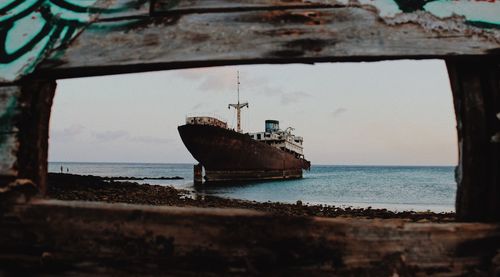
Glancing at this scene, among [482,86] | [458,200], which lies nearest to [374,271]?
[458,200]

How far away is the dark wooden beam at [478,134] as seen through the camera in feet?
4.66

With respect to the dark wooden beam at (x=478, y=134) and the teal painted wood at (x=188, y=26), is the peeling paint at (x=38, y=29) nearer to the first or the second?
the teal painted wood at (x=188, y=26)

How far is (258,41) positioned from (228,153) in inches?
1398

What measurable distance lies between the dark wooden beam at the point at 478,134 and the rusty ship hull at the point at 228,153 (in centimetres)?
3289

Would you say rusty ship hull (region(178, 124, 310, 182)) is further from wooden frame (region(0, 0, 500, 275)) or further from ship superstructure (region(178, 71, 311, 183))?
wooden frame (region(0, 0, 500, 275))

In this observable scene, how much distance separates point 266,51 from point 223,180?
3742cm

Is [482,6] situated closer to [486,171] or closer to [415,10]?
[415,10]

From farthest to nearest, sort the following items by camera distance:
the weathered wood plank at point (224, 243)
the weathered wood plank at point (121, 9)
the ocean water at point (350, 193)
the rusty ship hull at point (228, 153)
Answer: the rusty ship hull at point (228, 153)
the ocean water at point (350, 193)
the weathered wood plank at point (121, 9)
the weathered wood plank at point (224, 243)

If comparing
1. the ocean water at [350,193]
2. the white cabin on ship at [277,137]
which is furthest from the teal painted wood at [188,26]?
the white cabin on ship at [277,137]

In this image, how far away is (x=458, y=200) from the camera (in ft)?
4.98

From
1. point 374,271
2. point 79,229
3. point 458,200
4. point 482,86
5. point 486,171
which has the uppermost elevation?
point 482,86

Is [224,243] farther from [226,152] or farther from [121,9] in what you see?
[226,152]

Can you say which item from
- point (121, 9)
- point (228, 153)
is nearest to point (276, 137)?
point (228, 153)

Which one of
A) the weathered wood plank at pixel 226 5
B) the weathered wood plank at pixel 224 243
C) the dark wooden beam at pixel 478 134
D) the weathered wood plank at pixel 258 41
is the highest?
the weathered wood plank at pixel 226 5
